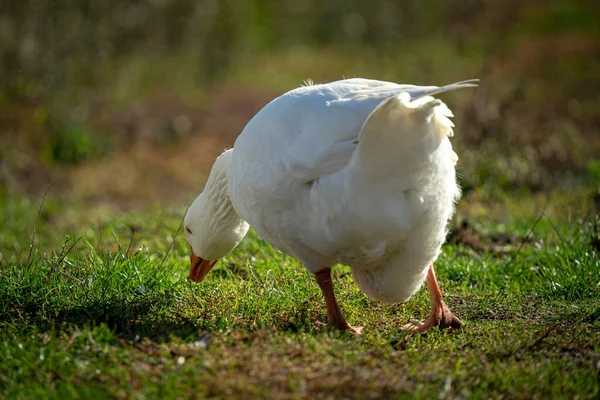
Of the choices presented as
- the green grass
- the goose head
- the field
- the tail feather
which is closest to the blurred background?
the field

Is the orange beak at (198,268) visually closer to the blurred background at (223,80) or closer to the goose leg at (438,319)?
the goose leg at (438,319)

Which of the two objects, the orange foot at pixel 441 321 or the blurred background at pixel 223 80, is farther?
the blurred background at pixel 223 80

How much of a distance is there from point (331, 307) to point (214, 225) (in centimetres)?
112

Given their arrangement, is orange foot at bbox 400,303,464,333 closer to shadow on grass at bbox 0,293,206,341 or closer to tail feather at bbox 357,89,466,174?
tail feather at bbox 357,89,466,174

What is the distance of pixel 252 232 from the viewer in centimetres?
648

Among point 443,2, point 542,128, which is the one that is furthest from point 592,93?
point 443,2

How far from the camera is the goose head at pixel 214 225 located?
493 cm

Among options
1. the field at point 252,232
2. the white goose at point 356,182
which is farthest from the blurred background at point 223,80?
the white goose at point 356,182

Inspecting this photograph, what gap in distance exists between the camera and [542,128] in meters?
10.8

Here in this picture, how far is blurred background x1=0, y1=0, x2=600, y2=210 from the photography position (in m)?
9.50

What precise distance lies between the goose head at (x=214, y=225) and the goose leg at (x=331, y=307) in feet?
3.09

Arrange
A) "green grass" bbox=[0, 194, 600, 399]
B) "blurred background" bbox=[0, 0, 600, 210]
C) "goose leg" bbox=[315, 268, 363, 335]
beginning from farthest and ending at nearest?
1. "blurred background" bbox=[0, 0, 600, 210]
2. "goose leg" bbox=[315, 268, 363, 335]
3. "green grass" bbox=[0, 194, 600, 399]

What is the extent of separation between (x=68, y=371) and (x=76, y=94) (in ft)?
30.1

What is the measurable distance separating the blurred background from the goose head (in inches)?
128
